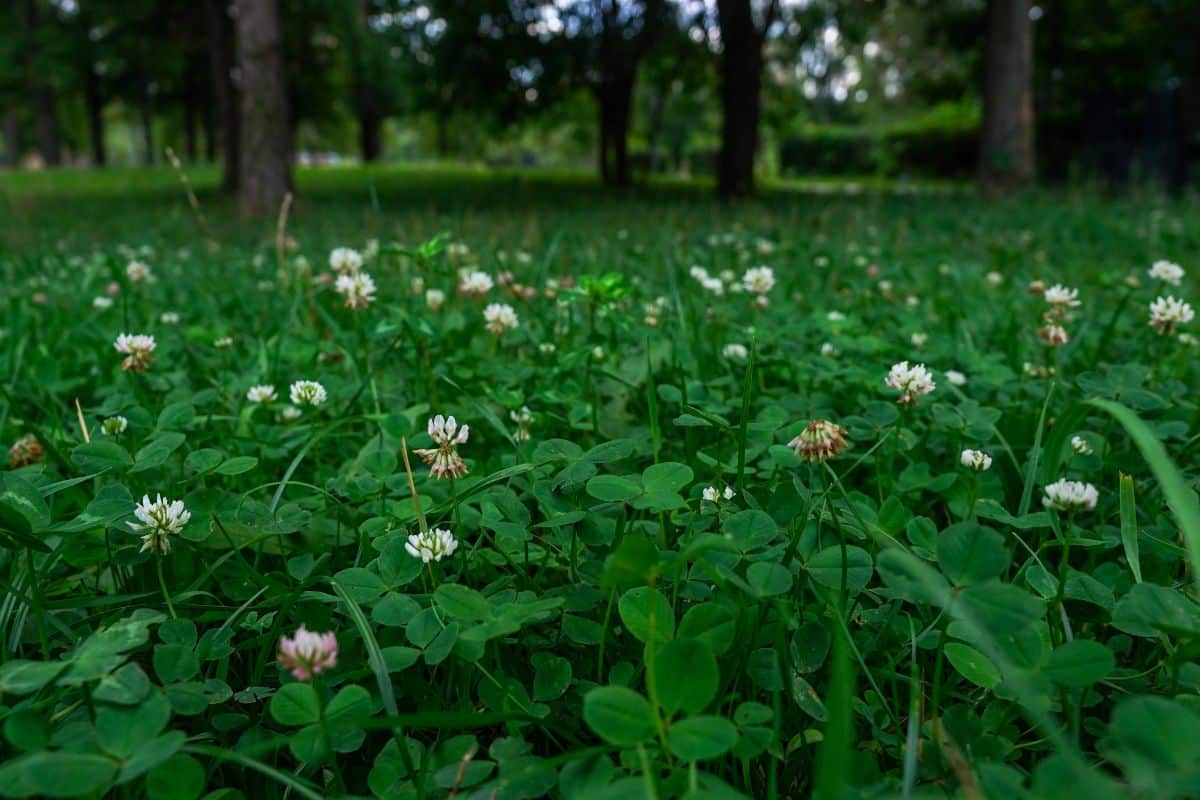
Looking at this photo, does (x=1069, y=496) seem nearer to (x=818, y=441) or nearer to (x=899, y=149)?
(x=818, y=441)

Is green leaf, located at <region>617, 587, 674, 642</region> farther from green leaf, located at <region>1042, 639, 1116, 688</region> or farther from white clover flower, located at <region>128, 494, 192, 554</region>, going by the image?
white clover flower, located at <region>128, 494, 192, 554</region>

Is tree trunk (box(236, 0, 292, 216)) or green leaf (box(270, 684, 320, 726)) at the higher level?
tree trunk (box(236, 0, 292, 216))

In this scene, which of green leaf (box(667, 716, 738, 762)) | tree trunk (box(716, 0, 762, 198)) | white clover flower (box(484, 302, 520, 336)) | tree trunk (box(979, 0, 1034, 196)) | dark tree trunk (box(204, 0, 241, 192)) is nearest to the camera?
green leaf (box(667, 716, 738, 762))

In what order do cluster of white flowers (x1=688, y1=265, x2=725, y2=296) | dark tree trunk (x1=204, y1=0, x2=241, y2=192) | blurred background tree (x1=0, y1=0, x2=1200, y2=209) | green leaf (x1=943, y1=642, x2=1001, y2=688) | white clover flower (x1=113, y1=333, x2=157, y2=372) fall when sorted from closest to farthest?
green leaf (x1=943, y1=642, x2=1001, y2=688) < white clover flower (x1=113, y1=333, x2=157, y2=372) < cluster of white flowers (x1=688, y1=265, x2=725, y2=296) < blurred background tree (x1=0, y1=0, x2=1200, y2=209) < dark tree trunk (x1=204, y1=0, x2=241, y2=192)

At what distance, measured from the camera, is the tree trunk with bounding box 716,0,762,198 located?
44.5 feet

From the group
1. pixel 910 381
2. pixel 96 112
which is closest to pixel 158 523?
pixel 910 381

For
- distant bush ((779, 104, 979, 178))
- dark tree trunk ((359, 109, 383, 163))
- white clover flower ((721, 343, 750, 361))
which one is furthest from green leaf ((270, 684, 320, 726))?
dark tree trunk ((359, 109, 383, 163))

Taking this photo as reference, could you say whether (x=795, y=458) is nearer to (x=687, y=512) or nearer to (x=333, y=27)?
(x=687, y=512)

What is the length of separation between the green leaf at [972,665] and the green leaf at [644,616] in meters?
0.36

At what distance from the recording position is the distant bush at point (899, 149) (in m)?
25.5

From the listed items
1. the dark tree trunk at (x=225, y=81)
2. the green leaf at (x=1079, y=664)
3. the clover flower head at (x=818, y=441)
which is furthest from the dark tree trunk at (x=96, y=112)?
the green leaf at (x=1079, y=664)

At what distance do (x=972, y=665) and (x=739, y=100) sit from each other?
13.9 metres

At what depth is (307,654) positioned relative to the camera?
0.87m

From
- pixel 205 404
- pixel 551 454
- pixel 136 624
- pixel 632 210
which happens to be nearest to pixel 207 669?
pixel 136 624
